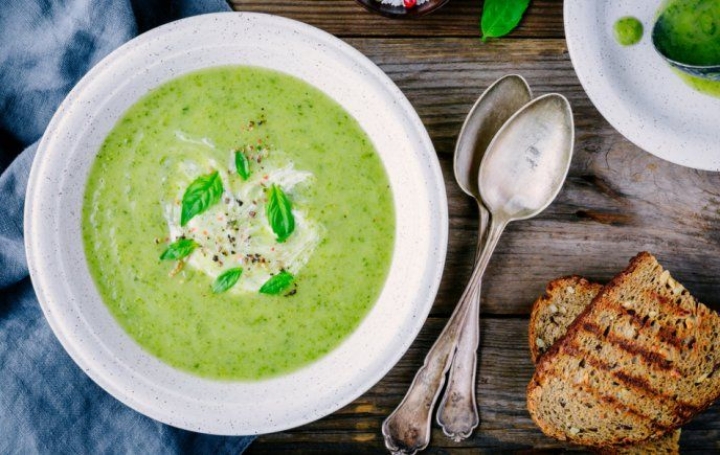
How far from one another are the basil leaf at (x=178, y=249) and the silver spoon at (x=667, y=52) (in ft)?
6.17

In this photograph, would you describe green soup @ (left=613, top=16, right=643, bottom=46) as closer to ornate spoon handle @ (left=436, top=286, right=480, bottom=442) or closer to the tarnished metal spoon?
the tarnished metal spoon

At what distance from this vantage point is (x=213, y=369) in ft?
8.20

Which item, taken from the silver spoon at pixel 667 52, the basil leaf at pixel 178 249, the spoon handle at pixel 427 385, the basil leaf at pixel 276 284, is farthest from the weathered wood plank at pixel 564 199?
the basil leaf at pixel 178 249

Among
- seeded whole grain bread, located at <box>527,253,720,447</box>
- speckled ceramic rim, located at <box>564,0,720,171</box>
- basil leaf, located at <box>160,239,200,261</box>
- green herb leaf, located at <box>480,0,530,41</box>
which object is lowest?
seeded whole grain bread, located at <box>527,253,720,447</box>

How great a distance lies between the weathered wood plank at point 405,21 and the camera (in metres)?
2.66

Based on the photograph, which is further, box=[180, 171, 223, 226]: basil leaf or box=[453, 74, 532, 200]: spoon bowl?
box=[453, 74, 532, 200]: spoon bowl

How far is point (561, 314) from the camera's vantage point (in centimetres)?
271

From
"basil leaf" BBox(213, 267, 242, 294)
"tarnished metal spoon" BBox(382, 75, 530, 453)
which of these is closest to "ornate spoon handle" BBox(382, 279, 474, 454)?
"tarnished metal spoon" BBox(382, 75, 530, 453)

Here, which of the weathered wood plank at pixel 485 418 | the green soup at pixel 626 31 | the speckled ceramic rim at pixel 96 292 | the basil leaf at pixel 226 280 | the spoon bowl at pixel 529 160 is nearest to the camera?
the speckled ceramic rim at pixel 96 292

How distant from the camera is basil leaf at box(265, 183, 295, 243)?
236cm

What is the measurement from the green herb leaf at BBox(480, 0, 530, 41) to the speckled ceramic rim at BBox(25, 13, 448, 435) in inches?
21.9

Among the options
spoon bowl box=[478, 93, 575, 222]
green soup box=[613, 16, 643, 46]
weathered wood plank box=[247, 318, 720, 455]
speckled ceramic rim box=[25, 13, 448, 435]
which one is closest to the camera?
speckled ceramic rim box=[25, 13, 448, 435]

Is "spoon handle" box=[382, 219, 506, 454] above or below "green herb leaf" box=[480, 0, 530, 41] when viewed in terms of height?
below

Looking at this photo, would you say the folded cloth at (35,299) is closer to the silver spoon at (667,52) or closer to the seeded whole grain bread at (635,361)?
the seeded whole grain bread at (635,361)
